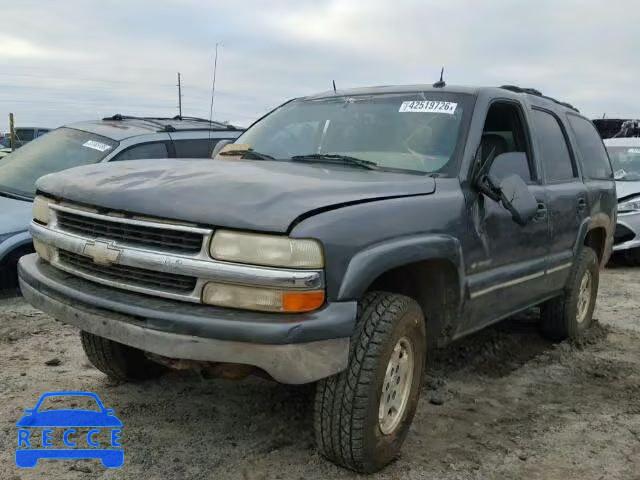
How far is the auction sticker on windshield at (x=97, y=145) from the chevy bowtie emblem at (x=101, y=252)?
3.39 metres

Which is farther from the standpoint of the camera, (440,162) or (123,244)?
(440,162)

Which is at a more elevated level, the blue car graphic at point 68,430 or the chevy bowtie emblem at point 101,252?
the chevy bowtie emblem at point 101,252

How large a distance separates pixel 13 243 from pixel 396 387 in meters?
3.64

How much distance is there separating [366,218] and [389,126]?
4.07 feet

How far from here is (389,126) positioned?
380cm

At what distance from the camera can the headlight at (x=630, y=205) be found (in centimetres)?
884

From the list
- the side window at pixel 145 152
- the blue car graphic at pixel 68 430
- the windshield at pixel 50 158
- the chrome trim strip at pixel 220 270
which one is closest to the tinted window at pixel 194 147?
the side window at pixel 145 152

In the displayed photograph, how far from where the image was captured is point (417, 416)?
3662mm

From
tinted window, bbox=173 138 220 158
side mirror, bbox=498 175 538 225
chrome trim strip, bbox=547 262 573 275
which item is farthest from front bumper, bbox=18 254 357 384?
tinted window, bbox=173 138 220 158

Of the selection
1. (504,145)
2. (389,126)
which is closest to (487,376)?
(504,145)

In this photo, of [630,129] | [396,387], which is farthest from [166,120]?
[630,129]

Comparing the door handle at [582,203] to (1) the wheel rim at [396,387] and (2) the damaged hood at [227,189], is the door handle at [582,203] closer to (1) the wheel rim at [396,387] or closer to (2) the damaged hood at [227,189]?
(2) the damaged hood at [227,189]

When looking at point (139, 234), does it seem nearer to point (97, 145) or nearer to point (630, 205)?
point (97, 145)

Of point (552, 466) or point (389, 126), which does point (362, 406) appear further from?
point (389, 126)
